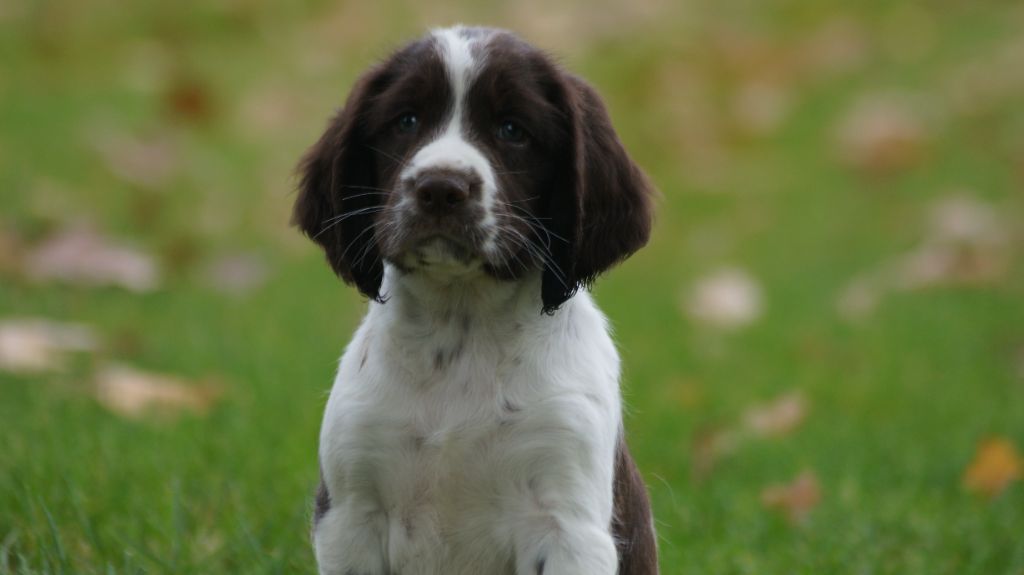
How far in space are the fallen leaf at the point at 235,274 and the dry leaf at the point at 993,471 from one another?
5.38 metres

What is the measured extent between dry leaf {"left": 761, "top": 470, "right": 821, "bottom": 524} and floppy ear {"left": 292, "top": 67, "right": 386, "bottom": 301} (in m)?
2.39

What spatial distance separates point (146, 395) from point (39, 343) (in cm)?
92

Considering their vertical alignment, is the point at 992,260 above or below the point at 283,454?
below

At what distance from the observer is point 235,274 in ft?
35.3

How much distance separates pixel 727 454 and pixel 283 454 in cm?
208

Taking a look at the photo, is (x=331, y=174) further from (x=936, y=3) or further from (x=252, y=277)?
(x=936, y=3)

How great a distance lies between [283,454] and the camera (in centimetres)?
625

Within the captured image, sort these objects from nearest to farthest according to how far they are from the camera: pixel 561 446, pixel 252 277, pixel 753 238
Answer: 1. pixel 561 446
2. pixel 252 277
3. pixel 753 238

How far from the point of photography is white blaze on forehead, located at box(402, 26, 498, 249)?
3936mm

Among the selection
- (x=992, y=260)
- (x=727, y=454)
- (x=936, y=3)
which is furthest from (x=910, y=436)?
(x=936, y=3)

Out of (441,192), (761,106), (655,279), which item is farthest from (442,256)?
(761,106)

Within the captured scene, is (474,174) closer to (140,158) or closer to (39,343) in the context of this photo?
(39,343)

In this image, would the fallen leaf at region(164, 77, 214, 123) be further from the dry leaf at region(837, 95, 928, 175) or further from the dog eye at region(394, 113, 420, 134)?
the dog eye at region(394, 113, 420, 134)

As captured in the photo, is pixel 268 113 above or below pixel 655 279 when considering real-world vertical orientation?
above
